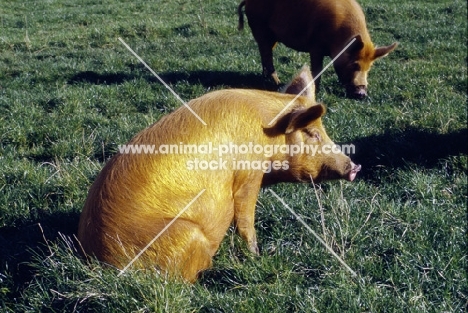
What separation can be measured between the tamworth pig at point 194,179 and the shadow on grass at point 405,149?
1.91 m

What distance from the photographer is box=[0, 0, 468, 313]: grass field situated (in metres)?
3.82

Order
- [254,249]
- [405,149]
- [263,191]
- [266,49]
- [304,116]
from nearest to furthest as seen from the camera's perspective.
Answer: [304,116], [254,249], [263,191], [405,149], [266,49]

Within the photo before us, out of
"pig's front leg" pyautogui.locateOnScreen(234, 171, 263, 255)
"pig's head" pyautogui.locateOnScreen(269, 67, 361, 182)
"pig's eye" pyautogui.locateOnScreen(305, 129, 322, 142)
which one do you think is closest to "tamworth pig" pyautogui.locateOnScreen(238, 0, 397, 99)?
"pig's head" pyautogui.locateOnScreen(269, 67, 361, 182)

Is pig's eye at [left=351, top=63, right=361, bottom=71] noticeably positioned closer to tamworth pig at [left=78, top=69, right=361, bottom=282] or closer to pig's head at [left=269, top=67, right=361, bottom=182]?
pig's head at [left=269, top=67, right=361, bottom=182]

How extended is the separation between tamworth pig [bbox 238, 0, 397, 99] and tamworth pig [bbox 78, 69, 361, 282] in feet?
15.1

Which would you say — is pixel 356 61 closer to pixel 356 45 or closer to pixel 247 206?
pixel 356 45

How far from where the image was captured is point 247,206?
4.45 metres

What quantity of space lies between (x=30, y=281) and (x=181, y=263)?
3.40ft

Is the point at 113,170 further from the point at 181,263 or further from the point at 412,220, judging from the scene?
the point at 412,220

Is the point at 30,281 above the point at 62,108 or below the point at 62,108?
above

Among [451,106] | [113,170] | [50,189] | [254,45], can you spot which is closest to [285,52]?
[254,45]

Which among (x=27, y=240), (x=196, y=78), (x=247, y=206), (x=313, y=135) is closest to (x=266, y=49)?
(x=196, y=78)

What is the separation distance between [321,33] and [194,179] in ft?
21.1

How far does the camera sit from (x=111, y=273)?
3771mm
